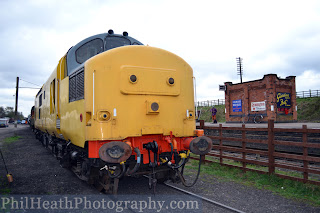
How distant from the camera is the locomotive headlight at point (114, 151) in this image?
4.07m

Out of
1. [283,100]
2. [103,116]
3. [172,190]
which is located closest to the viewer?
[103,116]

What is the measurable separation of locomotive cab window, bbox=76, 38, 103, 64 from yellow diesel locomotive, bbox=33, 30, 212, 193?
0.72m

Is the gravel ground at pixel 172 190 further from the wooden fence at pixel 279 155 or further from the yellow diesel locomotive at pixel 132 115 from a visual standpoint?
the wooden fence at pixel 279 155

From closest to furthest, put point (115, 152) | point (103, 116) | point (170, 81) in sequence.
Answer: point (115, 152) < point (103, 116) < point (170, 81)

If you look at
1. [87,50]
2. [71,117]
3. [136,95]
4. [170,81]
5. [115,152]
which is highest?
[87,50]

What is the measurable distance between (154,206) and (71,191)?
6.87 feet

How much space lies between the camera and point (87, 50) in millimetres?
6102

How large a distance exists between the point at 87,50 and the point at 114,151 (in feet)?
10.2

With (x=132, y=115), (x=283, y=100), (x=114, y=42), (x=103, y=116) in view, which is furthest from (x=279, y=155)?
(x=283, y=100)

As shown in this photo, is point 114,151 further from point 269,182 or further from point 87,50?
point 269,182

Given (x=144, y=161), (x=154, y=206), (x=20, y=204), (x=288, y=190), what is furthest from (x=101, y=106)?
(x=288, y=190)

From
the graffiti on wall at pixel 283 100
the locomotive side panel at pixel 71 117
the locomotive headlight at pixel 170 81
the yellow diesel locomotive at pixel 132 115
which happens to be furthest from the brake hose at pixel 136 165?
the graffiti on wall at pixel 283 100

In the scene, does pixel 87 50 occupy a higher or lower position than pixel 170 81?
higher

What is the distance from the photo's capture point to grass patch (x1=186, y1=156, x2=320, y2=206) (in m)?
5.10
